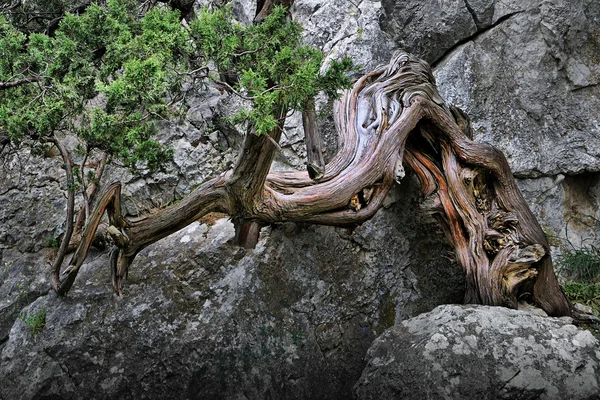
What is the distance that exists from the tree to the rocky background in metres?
0.44

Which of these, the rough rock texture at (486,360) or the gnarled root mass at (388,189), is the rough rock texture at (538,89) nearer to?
the gnarled root mass at (388,189)

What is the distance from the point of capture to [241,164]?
4.61 metres

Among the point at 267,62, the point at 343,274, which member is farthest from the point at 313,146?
the point at 343,274

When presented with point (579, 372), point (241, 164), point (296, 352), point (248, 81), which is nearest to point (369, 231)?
point (296, 352)

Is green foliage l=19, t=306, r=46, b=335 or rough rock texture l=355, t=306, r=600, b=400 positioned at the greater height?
green foliage l=19, t=306, r=46, b=335

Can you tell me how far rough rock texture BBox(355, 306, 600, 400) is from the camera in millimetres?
4133

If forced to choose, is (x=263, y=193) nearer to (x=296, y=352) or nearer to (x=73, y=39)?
(x=296, y=352)

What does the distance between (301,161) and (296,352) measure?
7.15 ft

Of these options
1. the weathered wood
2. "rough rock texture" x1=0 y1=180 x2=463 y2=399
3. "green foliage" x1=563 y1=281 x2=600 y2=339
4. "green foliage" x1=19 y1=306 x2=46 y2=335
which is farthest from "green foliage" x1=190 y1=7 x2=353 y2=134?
"green foliage" x1=563 y1=281 x2=600 y2=339

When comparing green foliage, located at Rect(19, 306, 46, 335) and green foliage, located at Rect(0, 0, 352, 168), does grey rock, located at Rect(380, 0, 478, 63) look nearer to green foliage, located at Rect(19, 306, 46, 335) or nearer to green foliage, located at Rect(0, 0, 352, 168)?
green foliage, located at Rect(0, 0, 352, 168)

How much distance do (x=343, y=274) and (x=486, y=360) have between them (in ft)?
5.90

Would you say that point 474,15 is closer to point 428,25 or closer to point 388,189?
point 428,25

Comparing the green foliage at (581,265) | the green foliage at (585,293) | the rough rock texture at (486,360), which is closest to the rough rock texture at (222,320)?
the rough rock texture at (486,360)

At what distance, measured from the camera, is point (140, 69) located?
3500 millimetres
